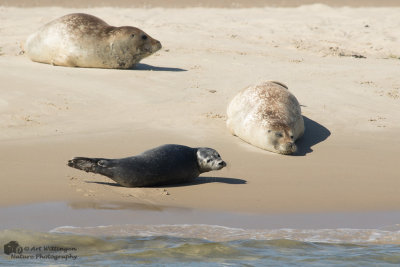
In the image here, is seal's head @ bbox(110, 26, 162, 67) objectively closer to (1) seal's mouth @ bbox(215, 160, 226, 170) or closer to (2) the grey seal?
(2) the grey seal

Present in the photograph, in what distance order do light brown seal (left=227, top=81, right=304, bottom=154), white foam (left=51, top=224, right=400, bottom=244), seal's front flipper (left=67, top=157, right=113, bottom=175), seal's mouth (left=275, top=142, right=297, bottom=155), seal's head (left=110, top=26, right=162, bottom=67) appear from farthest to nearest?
seal's head (left=110, top=26, right=162, bottom=67)
light brown seal (left=227, top=81, right=304, bottom=154)
seal's mouth (left=275, top=142, right=297, bottom=155)
seal's front flipper (left=67, top=157, right=113, bottom=175)
white foam (left=51, top=224, right=400, bottom=244)

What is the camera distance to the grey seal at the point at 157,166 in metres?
6.54

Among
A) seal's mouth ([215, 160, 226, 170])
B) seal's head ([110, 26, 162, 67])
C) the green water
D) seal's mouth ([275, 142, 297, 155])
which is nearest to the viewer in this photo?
the green water

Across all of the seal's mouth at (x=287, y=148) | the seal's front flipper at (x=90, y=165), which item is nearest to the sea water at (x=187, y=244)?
the seal's front flipper at (x=90, y=165)

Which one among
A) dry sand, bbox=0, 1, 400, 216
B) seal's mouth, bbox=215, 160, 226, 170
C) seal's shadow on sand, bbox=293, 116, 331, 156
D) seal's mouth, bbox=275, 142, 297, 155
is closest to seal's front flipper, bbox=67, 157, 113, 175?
dry sand, bbox=0, 1, 400, 216

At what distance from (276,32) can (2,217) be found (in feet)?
39.2

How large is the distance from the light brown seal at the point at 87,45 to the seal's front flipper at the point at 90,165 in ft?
18.0

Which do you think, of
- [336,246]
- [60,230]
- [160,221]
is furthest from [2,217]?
[336,246]

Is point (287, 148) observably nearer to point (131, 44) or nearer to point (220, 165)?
point (220, 165)

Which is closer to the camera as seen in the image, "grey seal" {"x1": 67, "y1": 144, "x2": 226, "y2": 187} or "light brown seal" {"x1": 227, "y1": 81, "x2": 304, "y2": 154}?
"grey seal" {"x1": 67, "y1": 144, "x2": 226, "y2": 187}

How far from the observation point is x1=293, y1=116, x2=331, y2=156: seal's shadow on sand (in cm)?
839

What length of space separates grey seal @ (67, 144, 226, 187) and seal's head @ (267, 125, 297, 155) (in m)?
1.26

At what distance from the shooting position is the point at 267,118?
864cm

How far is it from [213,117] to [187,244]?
4.28 metres
